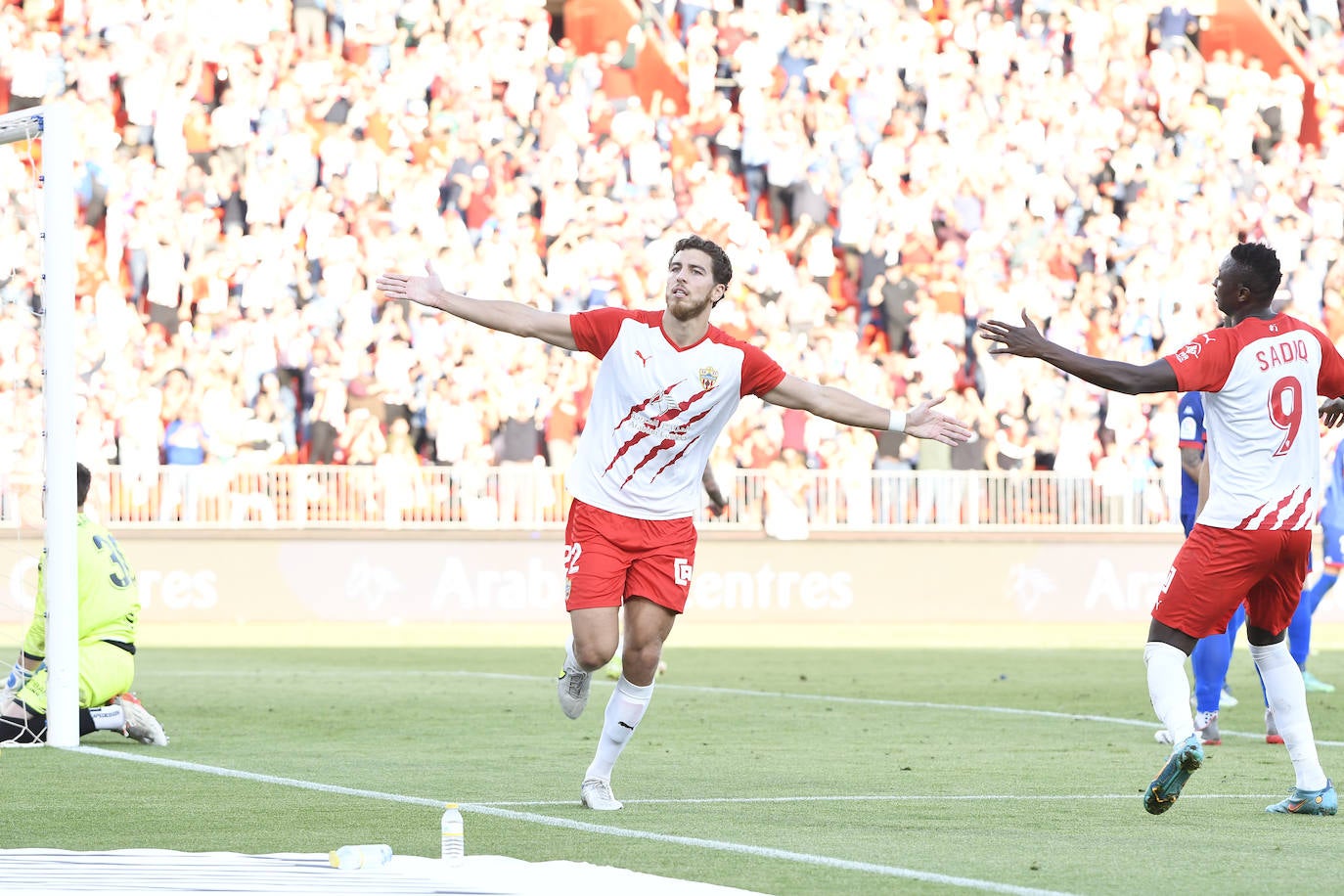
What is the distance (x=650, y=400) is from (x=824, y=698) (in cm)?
781

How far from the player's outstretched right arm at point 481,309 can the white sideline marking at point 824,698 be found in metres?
5.68

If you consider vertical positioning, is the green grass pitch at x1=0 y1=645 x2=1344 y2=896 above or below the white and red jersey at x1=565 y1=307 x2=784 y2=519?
below

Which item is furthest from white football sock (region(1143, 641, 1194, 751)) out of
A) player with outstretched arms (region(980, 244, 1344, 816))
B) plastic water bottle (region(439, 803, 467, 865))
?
plastic water bottle (region(439, 803, 467, 865))

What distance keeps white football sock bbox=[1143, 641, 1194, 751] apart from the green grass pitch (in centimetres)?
42

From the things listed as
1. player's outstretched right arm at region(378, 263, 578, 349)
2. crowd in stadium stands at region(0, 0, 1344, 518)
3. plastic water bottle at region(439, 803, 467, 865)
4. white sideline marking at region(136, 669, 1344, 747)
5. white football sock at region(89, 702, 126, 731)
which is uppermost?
crowd in stadium stands at region(0, 0, 1344, 518)

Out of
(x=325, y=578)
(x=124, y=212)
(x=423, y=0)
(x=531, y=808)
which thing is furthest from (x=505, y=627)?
(x=531, y=808)

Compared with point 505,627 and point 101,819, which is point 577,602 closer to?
point 101,819

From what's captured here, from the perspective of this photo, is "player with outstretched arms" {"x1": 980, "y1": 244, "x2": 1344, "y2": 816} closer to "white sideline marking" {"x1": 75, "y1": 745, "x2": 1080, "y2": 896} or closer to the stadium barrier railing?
"white sideline marking" {"x1": 75, "y1": 745, "x2": 1080, "y2": 896}

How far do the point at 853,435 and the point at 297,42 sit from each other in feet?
29.5

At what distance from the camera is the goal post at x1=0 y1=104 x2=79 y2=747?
1148cm

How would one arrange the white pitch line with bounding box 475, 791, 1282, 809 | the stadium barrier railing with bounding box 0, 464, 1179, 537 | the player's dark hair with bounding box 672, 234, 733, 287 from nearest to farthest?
the player's dark hair with bounding box 672, 234, 733, 287
the white pitch line with bounding box 475, 791, 1282, 809
the stadium barrier railing with bounding box 0, 464, 1179, 537

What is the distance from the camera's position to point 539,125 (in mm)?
29719

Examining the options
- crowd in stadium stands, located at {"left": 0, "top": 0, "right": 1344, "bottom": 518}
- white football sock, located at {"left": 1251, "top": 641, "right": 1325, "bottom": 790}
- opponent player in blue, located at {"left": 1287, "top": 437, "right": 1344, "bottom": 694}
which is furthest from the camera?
crowd in stadium stands, located at {"left": 0, "top": 0, "right": 1344, "bottom": 518}

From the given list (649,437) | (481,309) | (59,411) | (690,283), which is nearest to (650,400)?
(649,437)
